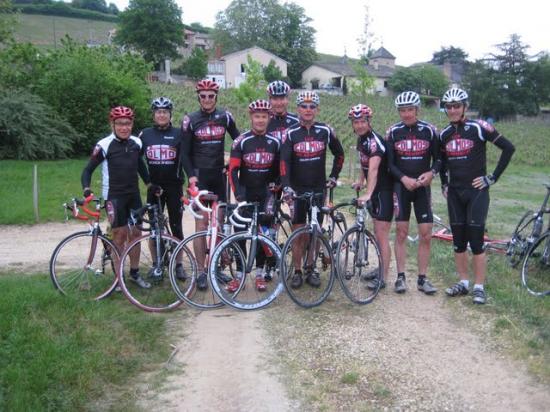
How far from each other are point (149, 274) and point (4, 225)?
5.72 metres

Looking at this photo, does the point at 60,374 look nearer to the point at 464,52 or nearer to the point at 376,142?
the point at 376,142

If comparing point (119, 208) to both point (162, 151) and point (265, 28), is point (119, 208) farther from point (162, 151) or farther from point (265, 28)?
point (265, 28)

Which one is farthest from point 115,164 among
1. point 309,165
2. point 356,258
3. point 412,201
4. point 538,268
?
point 538,268

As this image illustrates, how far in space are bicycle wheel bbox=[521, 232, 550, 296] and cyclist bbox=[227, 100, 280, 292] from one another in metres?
3.35

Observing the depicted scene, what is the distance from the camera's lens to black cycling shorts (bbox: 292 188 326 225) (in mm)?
6273

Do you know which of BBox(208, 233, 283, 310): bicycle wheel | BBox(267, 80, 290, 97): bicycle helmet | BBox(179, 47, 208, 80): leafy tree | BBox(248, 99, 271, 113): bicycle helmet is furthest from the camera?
Result: BBox(179, 47, 208, 80): leafy tree

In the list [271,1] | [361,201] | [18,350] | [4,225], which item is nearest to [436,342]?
[361,201]

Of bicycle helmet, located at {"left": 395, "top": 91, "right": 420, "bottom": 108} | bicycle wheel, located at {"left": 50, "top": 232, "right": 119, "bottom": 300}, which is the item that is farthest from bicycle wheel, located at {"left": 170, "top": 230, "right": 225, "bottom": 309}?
bicycle helmet, located at {"left": 395, "top": 91, "right": 420, "bottom": 108}

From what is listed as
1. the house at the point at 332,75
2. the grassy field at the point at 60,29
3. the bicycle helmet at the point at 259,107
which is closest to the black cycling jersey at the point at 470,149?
the bicycle helmet at the point at 259,107

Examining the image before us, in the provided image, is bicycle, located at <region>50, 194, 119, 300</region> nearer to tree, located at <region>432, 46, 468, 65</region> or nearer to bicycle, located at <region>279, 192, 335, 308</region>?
→ bicycle, located at <region>279, 192, 335, 308</region>

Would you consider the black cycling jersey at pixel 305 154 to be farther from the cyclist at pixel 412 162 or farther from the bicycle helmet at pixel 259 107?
the cyclist at pixel 412 162

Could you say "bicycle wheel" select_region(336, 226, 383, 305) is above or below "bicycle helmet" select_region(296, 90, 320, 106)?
below

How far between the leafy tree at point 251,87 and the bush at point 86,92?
1235 centimetres

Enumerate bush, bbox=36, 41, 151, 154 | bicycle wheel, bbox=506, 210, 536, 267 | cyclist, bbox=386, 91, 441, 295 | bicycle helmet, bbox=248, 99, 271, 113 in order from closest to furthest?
bicycle helmet, bbox=248, 99, 271, 113, cyclist, bbox=386, 91, 441, 295, bicycle wheel, bbox=506, 210, 536, 267, bush, bbox=36, 41, 151, 154
